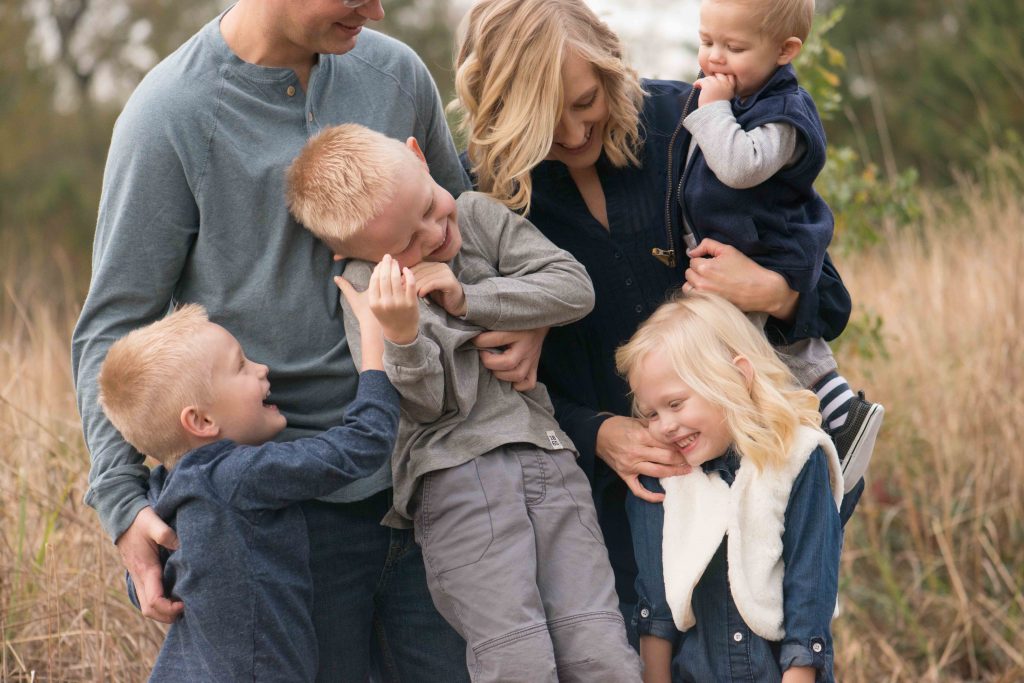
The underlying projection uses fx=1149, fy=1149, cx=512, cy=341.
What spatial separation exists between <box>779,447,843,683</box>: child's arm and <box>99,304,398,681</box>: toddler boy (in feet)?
2.90

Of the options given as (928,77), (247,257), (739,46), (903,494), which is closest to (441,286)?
(247,257)

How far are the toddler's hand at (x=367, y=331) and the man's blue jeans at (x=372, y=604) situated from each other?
0.34m

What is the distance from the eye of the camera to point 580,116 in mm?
2631

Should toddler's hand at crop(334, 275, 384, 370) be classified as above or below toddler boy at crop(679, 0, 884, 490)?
below

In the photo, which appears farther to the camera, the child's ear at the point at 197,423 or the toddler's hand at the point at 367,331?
the toddler's hand at the point at 367,331

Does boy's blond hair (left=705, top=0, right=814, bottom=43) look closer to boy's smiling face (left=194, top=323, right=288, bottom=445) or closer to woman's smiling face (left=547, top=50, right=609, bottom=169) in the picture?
woman's smiling face (left=547, top=50, right=609, bottom=169)

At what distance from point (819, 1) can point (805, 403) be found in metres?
14.3

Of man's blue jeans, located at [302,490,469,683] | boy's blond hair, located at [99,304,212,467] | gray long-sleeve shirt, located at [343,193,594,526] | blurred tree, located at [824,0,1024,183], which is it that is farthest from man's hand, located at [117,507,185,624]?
blurred tree, located at [824,0,1024,183]

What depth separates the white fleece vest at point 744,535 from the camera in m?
2.42

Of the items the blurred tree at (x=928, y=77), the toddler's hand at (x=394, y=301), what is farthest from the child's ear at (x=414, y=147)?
the blurred tree at (x=928, y=77)

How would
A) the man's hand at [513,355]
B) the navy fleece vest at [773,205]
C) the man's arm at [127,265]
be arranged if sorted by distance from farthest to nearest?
the navy fleece vest at [773,205], the man's hand at [513,355], the man's arm at [127,265]

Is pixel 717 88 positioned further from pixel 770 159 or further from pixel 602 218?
pixel 602 218

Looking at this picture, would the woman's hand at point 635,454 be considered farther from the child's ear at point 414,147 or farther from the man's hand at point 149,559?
the man's hand at point 149,559

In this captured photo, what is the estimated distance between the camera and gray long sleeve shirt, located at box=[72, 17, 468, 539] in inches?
89.7
